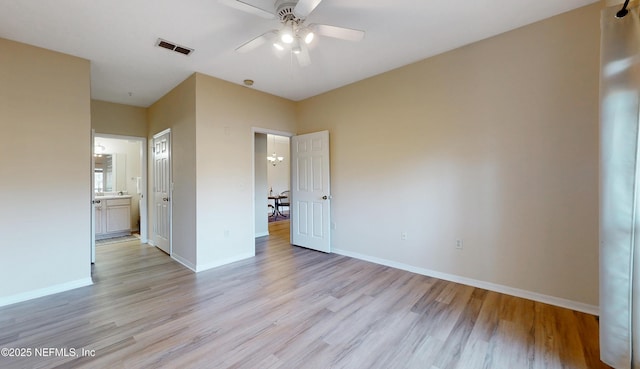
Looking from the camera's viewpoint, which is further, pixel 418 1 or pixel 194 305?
pixel 194 305

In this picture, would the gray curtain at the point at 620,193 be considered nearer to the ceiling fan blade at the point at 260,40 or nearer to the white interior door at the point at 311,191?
the ceiling fan blade at the point at 260,40

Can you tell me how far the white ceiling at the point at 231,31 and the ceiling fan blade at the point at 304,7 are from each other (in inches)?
17.7

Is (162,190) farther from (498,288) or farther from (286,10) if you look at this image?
(498,288)

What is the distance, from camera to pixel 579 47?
232cm

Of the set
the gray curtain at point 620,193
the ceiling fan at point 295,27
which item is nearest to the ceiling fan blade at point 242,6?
the ceiling fan at point 295,27

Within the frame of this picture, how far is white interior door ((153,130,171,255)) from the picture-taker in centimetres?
421

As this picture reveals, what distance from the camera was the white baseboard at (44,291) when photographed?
8.57 feet

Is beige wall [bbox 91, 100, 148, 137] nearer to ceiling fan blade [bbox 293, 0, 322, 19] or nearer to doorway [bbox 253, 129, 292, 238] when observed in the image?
doorway [bbox 253, 129, 292, 238]

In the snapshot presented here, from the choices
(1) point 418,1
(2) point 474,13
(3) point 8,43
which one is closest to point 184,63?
(3) point 8,43

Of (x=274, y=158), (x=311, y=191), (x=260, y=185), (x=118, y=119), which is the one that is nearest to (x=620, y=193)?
(x=311, y=191)

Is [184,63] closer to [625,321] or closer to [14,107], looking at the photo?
[14,107]

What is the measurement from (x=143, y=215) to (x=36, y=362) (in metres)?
3.72

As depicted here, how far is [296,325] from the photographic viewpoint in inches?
86.0

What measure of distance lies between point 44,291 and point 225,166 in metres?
2.41
